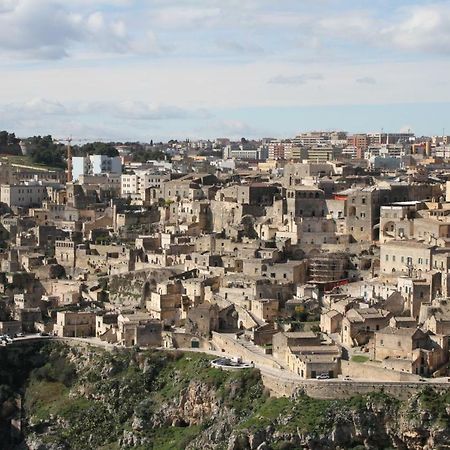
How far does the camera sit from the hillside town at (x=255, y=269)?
41906mm

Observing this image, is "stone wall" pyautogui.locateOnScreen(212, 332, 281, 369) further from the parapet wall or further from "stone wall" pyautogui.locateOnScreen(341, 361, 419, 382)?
"stone wall" pyautogui.locateOnScreen(341, 361, 419, 382)

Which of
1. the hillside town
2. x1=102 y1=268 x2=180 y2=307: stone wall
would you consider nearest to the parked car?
the hillside town

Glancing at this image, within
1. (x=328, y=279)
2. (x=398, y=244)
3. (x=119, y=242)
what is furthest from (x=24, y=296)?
(x=398, y=244)

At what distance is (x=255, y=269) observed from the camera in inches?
1983

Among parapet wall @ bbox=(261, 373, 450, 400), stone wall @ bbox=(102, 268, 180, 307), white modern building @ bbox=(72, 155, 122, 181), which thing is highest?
white modern building @ bbox=(72, 155, 122, 181)

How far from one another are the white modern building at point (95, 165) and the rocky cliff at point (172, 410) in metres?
40.5

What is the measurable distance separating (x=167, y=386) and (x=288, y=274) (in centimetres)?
771

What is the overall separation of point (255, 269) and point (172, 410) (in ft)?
28.8

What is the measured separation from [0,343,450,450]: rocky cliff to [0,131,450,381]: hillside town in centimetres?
122

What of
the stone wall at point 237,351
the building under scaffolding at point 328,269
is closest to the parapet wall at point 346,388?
the stone wall at point 237,351

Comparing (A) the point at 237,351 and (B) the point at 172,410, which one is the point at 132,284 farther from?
(B) the point at 172,410

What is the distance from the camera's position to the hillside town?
41.9 metres

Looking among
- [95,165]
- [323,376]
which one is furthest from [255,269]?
[95,165]

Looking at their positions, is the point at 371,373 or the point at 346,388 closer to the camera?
the point at 346,388
